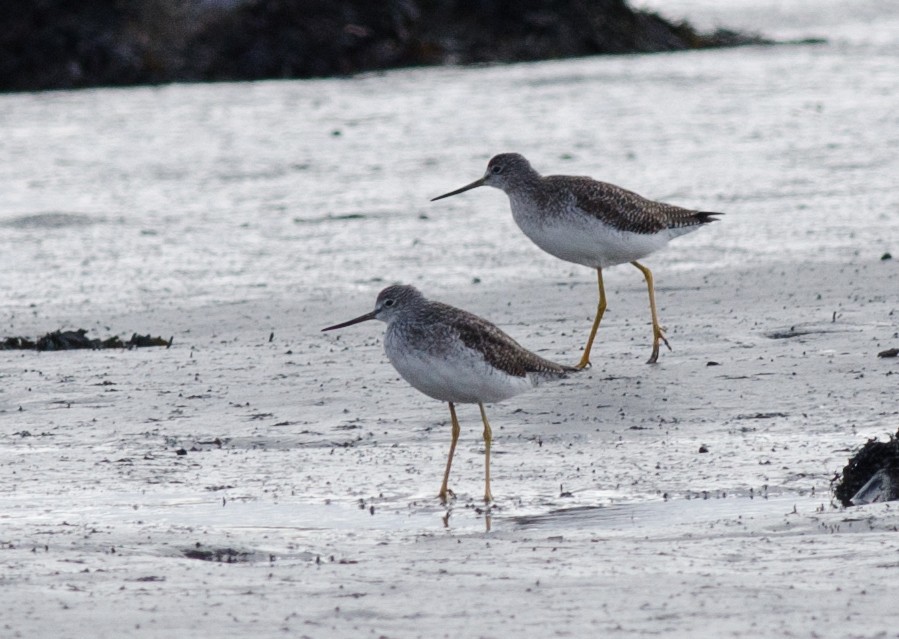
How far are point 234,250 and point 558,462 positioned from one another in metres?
5.67

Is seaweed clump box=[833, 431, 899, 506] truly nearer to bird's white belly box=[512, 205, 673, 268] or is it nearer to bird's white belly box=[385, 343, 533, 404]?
bird's white belly box=[385, 343, 533, 404]

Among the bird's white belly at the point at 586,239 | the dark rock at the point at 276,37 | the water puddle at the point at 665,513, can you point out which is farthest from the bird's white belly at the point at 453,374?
the dark rock at the point at 276,37

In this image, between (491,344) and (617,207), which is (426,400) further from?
(617,207)

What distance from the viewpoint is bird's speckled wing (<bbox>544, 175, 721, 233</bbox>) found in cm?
866

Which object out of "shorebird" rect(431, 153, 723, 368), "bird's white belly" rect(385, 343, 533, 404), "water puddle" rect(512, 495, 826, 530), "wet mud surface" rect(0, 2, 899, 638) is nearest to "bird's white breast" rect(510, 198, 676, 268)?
"shorebird" rect(431, 153, 723, 368)

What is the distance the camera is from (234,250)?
11.8m

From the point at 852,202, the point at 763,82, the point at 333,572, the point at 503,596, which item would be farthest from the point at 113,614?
the point at 763,82

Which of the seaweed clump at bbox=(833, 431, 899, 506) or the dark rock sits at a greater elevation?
the dark rock

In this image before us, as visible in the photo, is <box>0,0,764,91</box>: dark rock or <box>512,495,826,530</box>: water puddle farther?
<box>0,0,764,91</box>: dark rock

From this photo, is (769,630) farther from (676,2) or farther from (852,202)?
(676,2)

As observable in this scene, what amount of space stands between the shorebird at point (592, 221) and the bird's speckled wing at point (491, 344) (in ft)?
5.48

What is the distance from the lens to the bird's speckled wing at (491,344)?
21.5 ft

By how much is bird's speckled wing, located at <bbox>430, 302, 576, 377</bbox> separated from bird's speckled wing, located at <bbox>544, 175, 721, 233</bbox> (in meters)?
1.99

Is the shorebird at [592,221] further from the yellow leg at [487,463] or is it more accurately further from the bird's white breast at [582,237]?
the yellow leg at [487,463]
